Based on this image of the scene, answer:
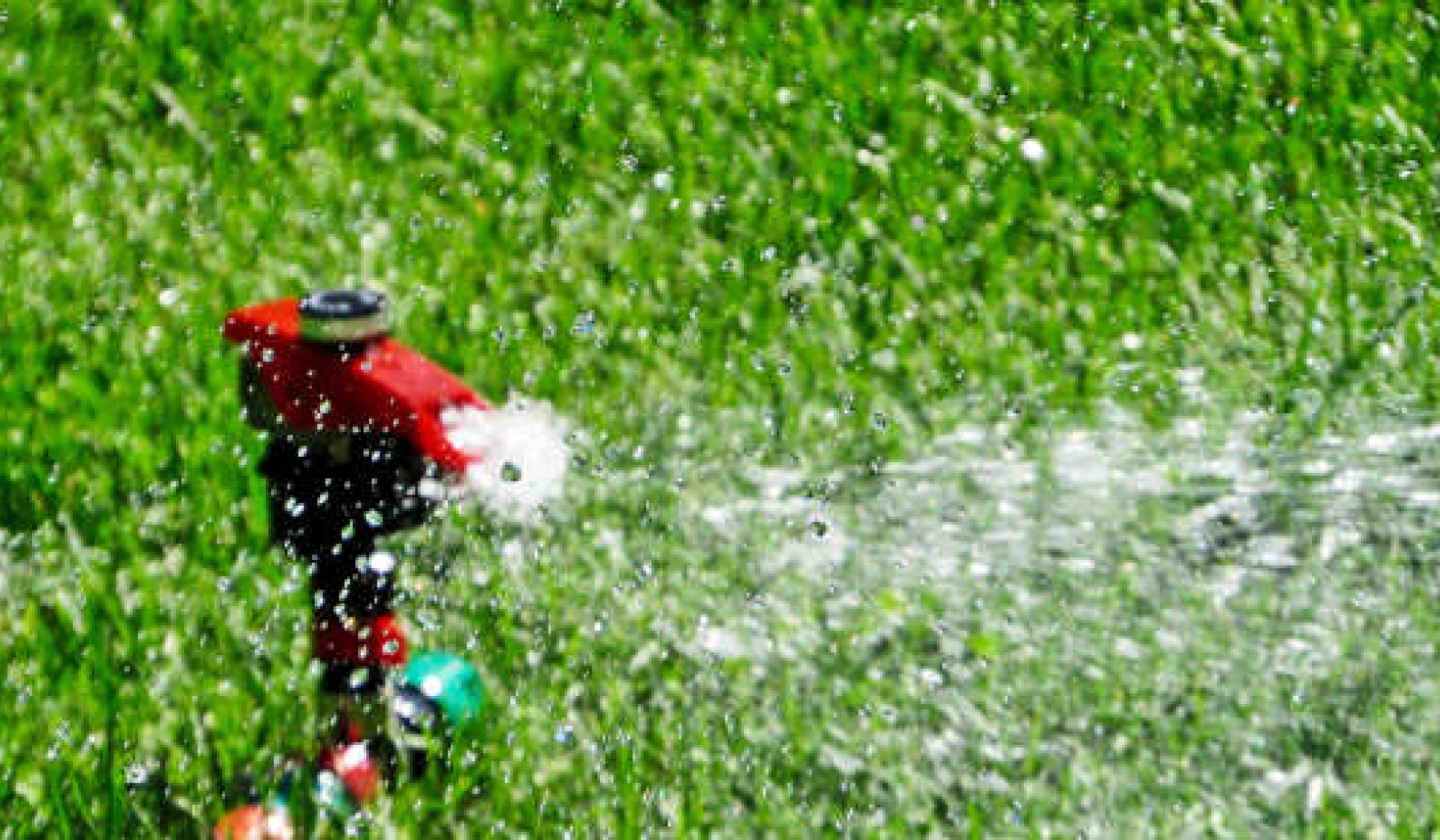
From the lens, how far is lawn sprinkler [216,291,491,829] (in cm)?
278

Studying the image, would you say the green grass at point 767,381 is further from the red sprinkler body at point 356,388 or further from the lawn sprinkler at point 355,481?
the red sprinkler body at point 356,388

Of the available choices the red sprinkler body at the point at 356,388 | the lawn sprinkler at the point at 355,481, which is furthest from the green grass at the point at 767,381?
the red sprinkler body at the point at 356,388

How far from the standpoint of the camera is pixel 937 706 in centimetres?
316

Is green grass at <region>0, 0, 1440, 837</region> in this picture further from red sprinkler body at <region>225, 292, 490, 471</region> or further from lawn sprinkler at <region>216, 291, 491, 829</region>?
red sprinkler body at <region>225, 292, 490, 471</region>

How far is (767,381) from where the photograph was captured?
3842mm

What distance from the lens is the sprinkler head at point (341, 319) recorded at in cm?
278

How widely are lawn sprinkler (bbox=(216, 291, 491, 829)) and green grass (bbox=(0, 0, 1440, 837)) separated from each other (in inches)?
4.1

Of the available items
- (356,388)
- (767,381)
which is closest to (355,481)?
(356,388)

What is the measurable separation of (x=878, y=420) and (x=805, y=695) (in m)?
0.73

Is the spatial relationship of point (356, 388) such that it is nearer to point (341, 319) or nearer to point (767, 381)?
point (341, 319)

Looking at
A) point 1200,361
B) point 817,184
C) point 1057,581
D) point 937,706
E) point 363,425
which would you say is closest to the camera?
point 363,425

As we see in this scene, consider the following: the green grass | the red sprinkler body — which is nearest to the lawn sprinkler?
the red sprinkler body

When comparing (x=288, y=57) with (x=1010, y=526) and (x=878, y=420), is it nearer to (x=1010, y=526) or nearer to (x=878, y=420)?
(x=878, y=420)

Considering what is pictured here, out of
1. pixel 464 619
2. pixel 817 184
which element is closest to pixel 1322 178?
pixel 817 184
